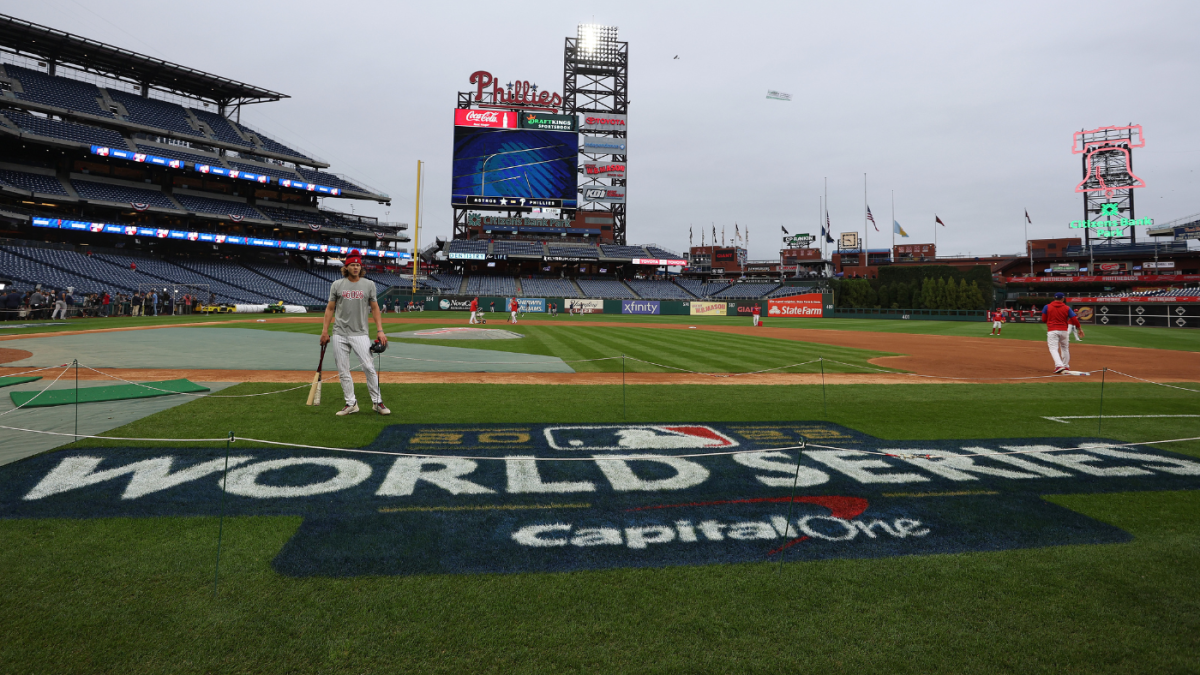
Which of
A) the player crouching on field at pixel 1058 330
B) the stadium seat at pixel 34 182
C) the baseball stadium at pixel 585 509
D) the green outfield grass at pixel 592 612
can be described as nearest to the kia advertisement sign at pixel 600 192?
the stadium seat at pixel 34 182

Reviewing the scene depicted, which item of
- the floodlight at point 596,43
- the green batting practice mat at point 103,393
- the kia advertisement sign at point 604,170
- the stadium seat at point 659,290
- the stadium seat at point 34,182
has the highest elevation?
the floodlight at point 596,43

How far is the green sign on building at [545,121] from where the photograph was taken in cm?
6506

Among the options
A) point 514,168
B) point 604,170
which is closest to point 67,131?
point 514,168

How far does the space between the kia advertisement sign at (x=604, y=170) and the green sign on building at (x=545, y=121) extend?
5748mm

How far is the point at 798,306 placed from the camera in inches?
2357

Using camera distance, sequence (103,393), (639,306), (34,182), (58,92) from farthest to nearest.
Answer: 1. (639,306)
2. (58,92)
3. (34,182)
4. (103,393)

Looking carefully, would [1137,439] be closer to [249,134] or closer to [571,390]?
[571,390]

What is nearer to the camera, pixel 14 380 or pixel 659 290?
pixel 14 380

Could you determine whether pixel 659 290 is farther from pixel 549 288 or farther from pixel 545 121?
pixel 545 121

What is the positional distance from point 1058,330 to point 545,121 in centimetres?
6095

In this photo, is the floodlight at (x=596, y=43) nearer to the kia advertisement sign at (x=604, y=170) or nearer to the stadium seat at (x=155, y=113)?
the kia advertisement sign at (x=604, y=170)

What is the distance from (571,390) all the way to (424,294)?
163 feet

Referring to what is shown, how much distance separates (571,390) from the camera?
33.4ft

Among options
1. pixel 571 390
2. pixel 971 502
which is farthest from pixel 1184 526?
pixel 571 390
